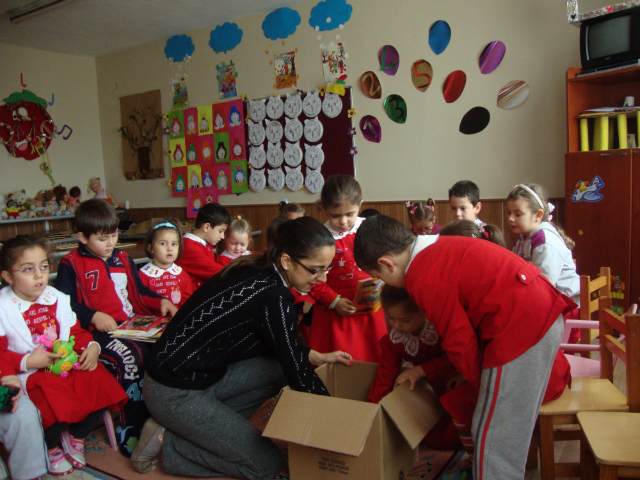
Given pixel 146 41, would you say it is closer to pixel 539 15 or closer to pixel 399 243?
pixel 539 15

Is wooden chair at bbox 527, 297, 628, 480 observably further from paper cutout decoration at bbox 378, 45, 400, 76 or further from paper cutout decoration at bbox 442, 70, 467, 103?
paper cutout decoration at bbox 378, 45, 400, 76

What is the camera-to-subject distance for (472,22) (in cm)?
384

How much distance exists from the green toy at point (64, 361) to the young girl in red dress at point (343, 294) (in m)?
0.95

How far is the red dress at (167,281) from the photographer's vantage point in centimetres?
246

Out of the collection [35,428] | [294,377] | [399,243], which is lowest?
[35,428]

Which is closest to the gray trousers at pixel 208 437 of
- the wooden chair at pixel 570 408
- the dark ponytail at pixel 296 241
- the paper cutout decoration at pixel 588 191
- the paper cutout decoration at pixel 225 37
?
the dark ponytail at pixel 296 241

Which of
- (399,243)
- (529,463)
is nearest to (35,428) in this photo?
(399,243)

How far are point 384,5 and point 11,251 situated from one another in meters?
3.58

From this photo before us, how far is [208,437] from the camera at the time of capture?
166 centimetres

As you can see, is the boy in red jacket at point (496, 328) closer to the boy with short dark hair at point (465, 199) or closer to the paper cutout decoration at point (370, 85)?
the boy with short dark hair at point (465, 199)

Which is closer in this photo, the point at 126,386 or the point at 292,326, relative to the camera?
the point at 292,326

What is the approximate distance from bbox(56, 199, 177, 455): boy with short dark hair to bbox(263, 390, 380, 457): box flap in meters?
0.79

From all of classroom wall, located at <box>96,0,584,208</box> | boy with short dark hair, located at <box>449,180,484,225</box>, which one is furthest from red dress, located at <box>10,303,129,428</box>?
classroom wall, located at <box>96,0,584,208</box>

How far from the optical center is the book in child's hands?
6.82ft
